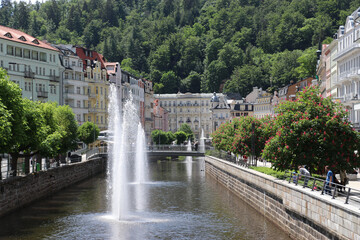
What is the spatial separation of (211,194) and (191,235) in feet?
64.1

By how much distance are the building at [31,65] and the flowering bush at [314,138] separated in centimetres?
4646

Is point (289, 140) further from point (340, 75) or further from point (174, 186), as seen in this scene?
point (340, 75)

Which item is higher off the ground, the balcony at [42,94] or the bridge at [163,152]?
the balcony at [42,94]

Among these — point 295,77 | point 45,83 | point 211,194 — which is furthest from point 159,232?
point 295,77

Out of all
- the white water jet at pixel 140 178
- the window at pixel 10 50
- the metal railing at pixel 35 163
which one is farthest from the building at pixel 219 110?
the window at pixel 10 50

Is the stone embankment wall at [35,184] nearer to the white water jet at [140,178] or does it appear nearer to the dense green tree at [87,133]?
the white water jet at [140,178]

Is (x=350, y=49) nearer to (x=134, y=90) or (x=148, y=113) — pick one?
(x=134, y=90)

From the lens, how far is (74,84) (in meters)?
94.7

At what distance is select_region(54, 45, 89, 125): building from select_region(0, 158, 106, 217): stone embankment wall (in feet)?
89.9

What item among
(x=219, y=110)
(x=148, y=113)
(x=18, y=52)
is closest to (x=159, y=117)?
(x=148, y=113)

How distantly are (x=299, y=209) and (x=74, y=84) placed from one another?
71.2 m

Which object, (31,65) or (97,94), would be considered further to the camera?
(97,94)

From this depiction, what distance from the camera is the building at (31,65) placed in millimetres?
76938

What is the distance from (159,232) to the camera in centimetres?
3231
